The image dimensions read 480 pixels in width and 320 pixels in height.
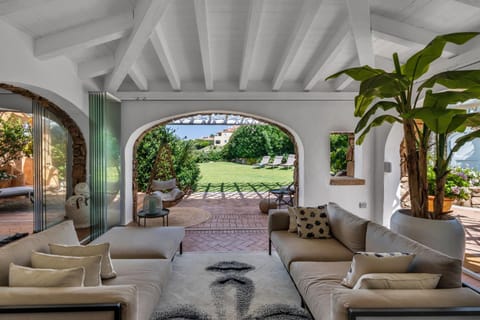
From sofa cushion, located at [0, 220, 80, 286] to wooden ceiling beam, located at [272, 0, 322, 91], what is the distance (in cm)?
325

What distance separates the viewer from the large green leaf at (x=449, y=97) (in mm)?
2152

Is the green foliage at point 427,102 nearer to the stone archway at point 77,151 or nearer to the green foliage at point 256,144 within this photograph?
the stone archway at point 77,151

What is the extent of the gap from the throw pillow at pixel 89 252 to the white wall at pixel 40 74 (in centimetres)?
210

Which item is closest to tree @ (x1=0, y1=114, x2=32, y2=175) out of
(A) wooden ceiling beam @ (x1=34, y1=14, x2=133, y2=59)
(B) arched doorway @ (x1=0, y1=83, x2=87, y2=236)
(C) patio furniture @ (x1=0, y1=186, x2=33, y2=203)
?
(C) patio furniture @ (x1=0, y1=186, x2=33, y2=203)

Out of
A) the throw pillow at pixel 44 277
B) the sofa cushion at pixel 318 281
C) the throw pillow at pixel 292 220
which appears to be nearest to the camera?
the throw pillow at pixel 44 277

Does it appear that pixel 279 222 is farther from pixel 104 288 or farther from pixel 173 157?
pixel 173 157

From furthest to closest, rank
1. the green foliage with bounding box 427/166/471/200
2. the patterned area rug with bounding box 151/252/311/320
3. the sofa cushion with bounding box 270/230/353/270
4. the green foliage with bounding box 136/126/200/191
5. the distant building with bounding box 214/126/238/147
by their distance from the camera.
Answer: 1. the distant building with bounding box 214/126/238/147
2. the green foliage with bounding box 136/126/200/191
3. the green foliage with bounding box 427/166/471/200
4. the sofa cushion with bounding box 270/230/353/270
5. the patterned area rug with bounding box 151/252/311/320

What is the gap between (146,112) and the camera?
18.3 feet

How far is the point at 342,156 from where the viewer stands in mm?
6617

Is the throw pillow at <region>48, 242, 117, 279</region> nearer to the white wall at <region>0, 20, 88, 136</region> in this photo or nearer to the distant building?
the white wall at <region>0, 20, 88, 136</region>

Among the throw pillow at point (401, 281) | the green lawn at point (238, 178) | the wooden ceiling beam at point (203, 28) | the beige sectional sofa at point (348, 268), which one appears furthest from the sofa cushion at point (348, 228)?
the green lawn at point (238, 178)

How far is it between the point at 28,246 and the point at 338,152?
611 cm

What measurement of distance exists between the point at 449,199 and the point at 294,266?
457cm

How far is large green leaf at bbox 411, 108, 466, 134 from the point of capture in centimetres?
210
